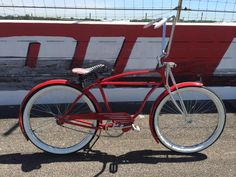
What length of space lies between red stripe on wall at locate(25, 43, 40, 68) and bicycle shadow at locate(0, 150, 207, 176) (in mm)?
1746

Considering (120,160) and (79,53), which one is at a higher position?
(79,53)

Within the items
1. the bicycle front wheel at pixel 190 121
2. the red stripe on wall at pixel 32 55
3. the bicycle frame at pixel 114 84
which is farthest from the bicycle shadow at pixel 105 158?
the red stripe on wall at pixel 32 55

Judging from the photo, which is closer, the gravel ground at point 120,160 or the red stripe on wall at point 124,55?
the gravel ground at point 120,160

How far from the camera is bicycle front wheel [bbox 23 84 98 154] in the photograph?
4102mm

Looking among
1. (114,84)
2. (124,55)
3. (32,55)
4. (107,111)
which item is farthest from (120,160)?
(32,55)

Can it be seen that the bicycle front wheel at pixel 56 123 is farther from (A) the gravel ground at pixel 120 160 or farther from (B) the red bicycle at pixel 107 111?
(A) the gravel ground at pixel 120 160

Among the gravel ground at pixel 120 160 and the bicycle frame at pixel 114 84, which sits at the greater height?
the bicycle frame at pixel 114 84

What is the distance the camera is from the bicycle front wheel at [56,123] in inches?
161

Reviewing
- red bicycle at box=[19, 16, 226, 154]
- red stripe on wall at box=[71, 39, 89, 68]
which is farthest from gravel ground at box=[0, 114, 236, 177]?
red stripe on wall at box=[71, 39, 89, 68]

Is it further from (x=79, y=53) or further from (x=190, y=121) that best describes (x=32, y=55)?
(x=190, y=121)

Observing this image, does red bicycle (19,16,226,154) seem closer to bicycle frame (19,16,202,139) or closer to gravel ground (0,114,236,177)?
bicycle frame (19,16,202,139)

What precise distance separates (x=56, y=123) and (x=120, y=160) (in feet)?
2.89

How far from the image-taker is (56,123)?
4.38 m

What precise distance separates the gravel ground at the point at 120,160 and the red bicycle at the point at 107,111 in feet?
0.45
